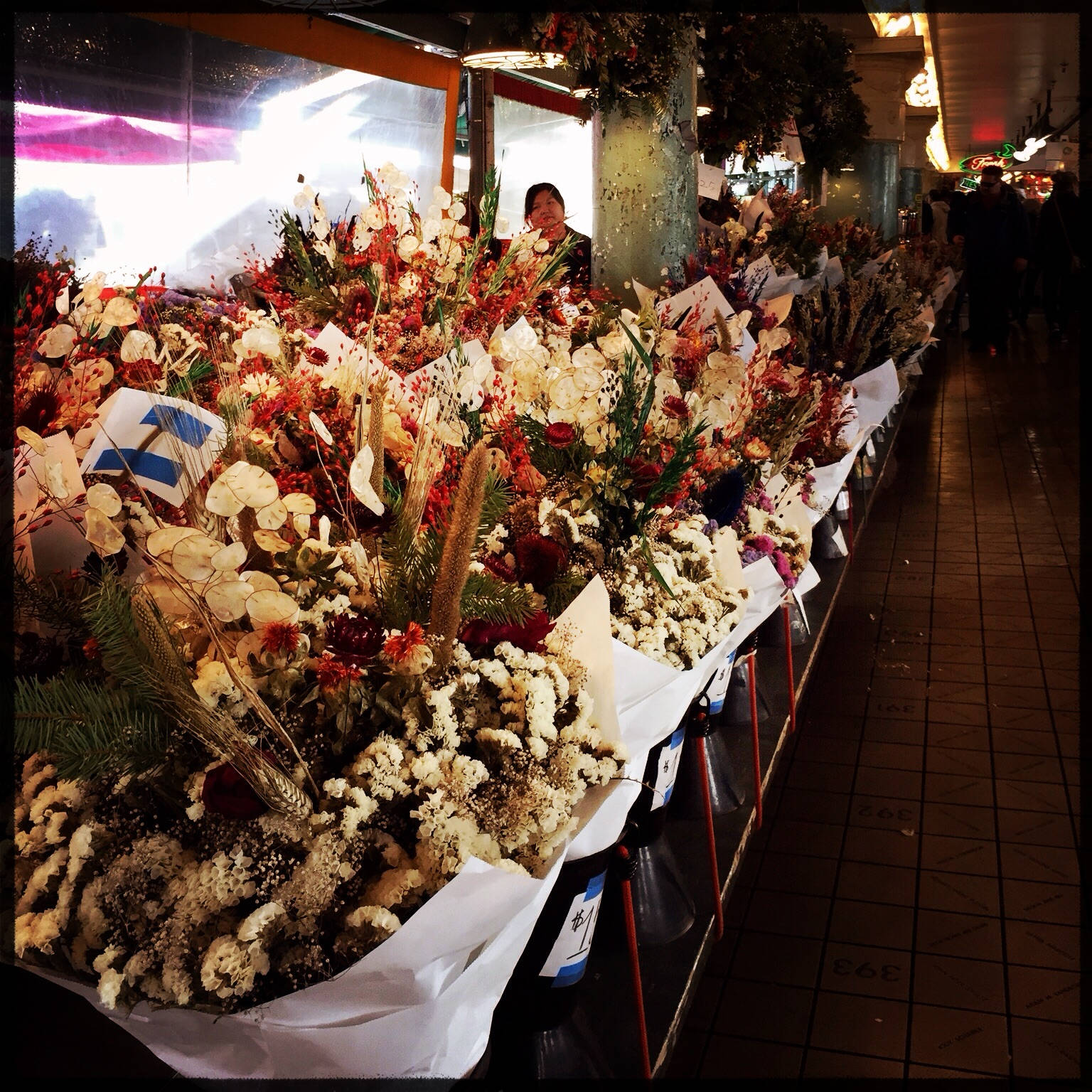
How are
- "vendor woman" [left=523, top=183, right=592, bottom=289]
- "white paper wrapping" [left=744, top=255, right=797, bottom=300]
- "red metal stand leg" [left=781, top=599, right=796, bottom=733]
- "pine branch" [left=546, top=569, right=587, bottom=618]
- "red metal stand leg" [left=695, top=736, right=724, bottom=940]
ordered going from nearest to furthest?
"pine branch" [left=546, top=569, right=587, bottom=618]
"red metal stand leg" [left=695, top=736, right=724, bottom=940]
"red metal stand leg" [left=781, top=599, right=796, bottom=733]
"white paper wrapping" [left=744, top=255, right=797, bottom=300]
"vendor woman" [left=523, top=183, right=592, bottom=289]

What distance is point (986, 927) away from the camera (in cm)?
249

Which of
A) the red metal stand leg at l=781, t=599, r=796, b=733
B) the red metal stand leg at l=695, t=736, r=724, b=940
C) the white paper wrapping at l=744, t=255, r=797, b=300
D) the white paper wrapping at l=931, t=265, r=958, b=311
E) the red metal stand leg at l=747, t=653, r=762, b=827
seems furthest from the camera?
the white paper wrapping at l=931, t=265, r=958, b=311

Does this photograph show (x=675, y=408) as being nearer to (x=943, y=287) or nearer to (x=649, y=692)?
(x=649, y=692)

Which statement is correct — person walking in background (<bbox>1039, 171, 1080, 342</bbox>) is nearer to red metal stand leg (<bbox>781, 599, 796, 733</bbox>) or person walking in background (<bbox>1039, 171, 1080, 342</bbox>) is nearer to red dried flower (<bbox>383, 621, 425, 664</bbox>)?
red metal stand leg (<bbox>781, 599, 796, 733</bbox>)

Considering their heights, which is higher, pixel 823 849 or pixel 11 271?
pixel 11 271

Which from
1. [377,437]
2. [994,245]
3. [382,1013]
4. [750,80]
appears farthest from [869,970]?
[994,245]

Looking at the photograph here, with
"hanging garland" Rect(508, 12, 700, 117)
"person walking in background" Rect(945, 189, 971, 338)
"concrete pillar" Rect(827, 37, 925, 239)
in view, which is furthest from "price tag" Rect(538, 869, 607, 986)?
"person walking in background" Rect(945, 189, 971, 338)

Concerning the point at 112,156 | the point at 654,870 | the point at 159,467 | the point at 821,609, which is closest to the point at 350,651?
the point at 159,467

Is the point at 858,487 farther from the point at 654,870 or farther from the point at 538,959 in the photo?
the point at 538,959

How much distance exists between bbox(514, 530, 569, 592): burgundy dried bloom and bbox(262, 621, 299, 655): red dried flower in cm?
50

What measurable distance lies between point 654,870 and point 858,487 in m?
4.35

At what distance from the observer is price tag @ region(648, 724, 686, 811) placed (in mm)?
2062

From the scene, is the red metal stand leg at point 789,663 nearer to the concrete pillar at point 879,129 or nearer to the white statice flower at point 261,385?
the white statice flower at point 261,385

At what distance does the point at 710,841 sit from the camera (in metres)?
2.33
